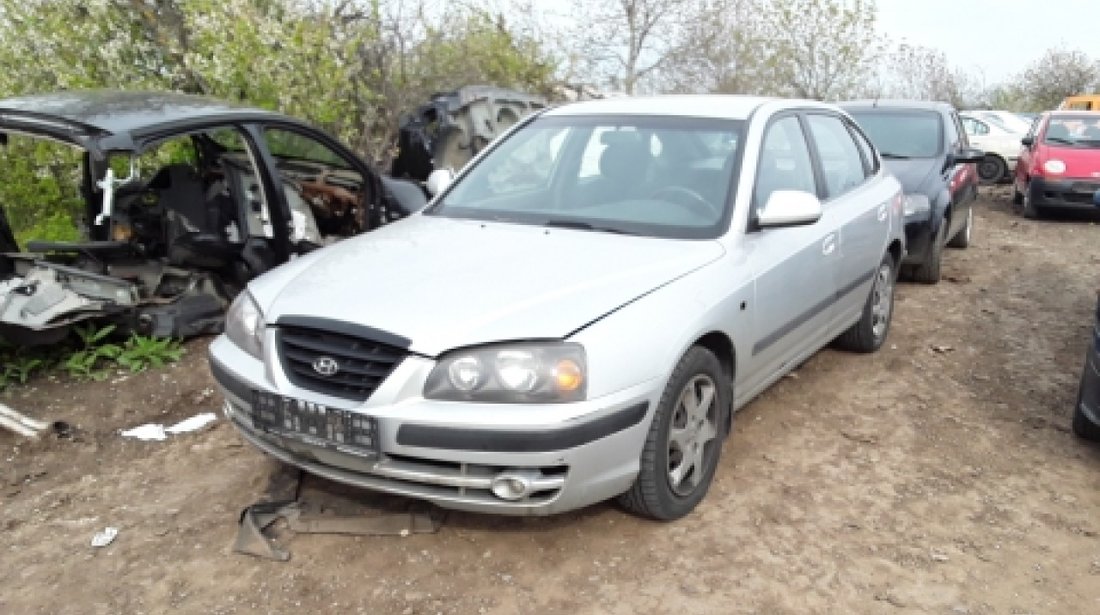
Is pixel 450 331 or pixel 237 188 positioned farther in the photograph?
pixel 237 188

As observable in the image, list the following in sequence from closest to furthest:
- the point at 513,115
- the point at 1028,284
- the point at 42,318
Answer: the point at 42,318 < the point at 1028,284 < the point at 513,115

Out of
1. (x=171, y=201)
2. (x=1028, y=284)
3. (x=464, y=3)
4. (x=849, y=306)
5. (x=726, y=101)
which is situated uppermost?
(x=464, y=3)

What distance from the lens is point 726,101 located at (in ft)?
13.8

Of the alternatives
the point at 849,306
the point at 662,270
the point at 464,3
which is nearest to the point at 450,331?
the point at 662,270

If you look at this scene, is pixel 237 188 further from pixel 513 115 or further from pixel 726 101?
pixel 513 115

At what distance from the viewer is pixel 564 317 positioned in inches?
107

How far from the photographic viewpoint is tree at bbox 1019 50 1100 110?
35.2 m

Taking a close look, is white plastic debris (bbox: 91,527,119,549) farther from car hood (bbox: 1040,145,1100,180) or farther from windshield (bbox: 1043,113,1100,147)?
windshield (bbox: 1043,113,1100,147)

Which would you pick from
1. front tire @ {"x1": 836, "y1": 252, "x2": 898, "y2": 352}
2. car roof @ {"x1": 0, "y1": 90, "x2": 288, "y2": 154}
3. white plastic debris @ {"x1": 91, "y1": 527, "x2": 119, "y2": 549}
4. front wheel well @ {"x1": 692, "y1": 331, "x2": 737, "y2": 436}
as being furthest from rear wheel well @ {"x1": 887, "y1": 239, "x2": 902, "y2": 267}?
white plastic debris @ {"x1": 91, "y1": 527, "x2": 119, "y2": 549}

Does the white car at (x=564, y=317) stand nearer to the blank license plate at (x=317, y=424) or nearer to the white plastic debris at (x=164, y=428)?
the blank license plate at (x=317, y=424)

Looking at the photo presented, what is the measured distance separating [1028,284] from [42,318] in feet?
24.5

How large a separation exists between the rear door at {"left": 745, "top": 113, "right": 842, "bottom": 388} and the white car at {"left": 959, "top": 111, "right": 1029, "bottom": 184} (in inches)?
511

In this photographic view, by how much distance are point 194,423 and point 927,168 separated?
618 centimetres

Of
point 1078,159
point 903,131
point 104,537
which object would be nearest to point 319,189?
point 104,537
